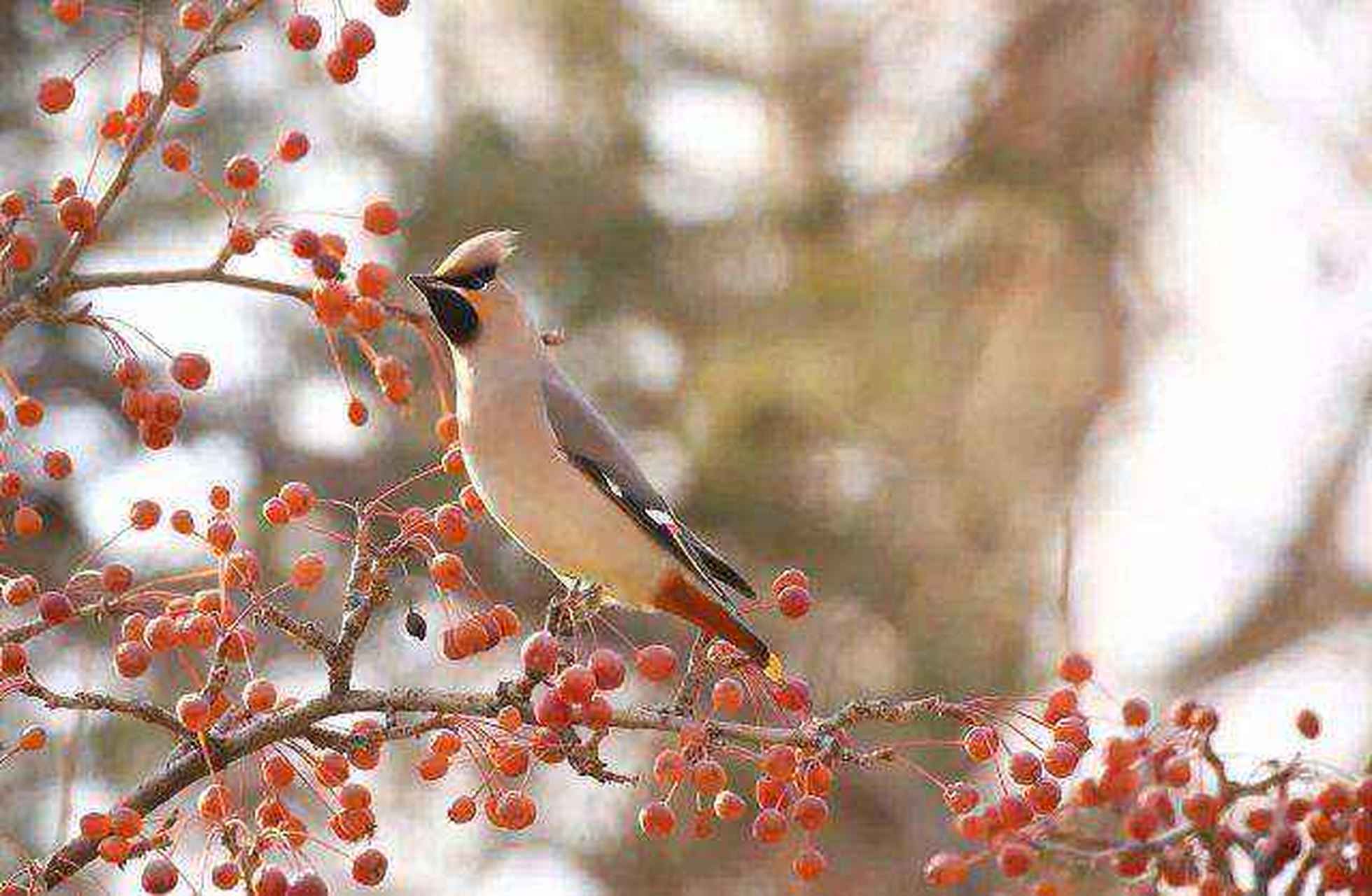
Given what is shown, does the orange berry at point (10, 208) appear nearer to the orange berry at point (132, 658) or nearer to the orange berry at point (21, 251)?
the orange berry at point (21, 251)

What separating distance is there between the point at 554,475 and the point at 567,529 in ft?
0.33

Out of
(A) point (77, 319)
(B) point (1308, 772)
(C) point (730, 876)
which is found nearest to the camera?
(B) point (1308, 772)

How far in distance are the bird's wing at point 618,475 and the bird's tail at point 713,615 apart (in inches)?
1.0

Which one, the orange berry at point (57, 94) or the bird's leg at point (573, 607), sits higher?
the orange berry at point (57, 94)

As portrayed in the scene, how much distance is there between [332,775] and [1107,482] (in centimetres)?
532

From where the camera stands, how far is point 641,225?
7.66 meters

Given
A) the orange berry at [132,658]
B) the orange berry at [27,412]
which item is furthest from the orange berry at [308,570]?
the orange berry at [27,412]

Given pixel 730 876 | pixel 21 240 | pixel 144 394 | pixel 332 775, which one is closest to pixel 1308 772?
pixel 332 775

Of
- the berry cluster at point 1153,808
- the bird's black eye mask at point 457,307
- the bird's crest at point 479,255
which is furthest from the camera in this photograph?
the bird's black eye mask at point 457,307

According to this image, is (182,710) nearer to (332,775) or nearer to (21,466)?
(332,775)

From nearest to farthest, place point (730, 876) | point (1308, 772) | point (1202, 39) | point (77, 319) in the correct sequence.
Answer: point (1308, 772)
point (77, 319)
point (1202, 39)
point (730, 876)

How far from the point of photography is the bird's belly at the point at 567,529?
3.12 metres

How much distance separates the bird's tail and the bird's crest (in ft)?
1.80

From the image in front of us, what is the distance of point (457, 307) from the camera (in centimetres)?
346
